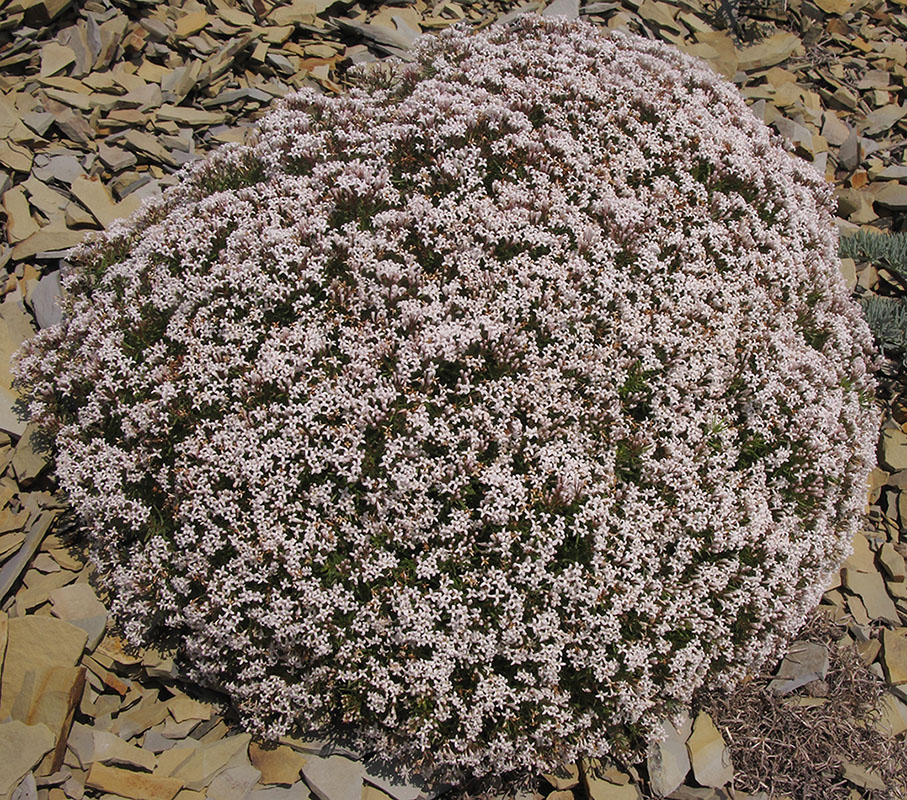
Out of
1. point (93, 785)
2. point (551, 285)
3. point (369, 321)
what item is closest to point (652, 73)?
point (551, 285)

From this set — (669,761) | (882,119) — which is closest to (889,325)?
(882,119)

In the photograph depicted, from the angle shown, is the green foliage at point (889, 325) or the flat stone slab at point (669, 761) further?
the green foliage at point (889, 325)

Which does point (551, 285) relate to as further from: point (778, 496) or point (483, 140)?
point (778, 496)

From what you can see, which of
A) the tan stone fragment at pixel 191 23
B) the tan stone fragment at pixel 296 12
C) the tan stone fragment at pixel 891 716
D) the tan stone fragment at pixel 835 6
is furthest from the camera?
the tan stone fragment at pixel 835 6

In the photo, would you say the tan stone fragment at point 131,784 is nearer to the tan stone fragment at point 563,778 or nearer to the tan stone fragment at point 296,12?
the tan stone fragment at point 563,778

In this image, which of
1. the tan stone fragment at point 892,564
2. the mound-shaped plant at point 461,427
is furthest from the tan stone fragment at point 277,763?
the tan stone fragment at point 892,564

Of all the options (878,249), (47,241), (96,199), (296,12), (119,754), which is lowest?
(119,754)

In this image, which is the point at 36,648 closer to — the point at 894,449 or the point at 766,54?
the point at 894,449
